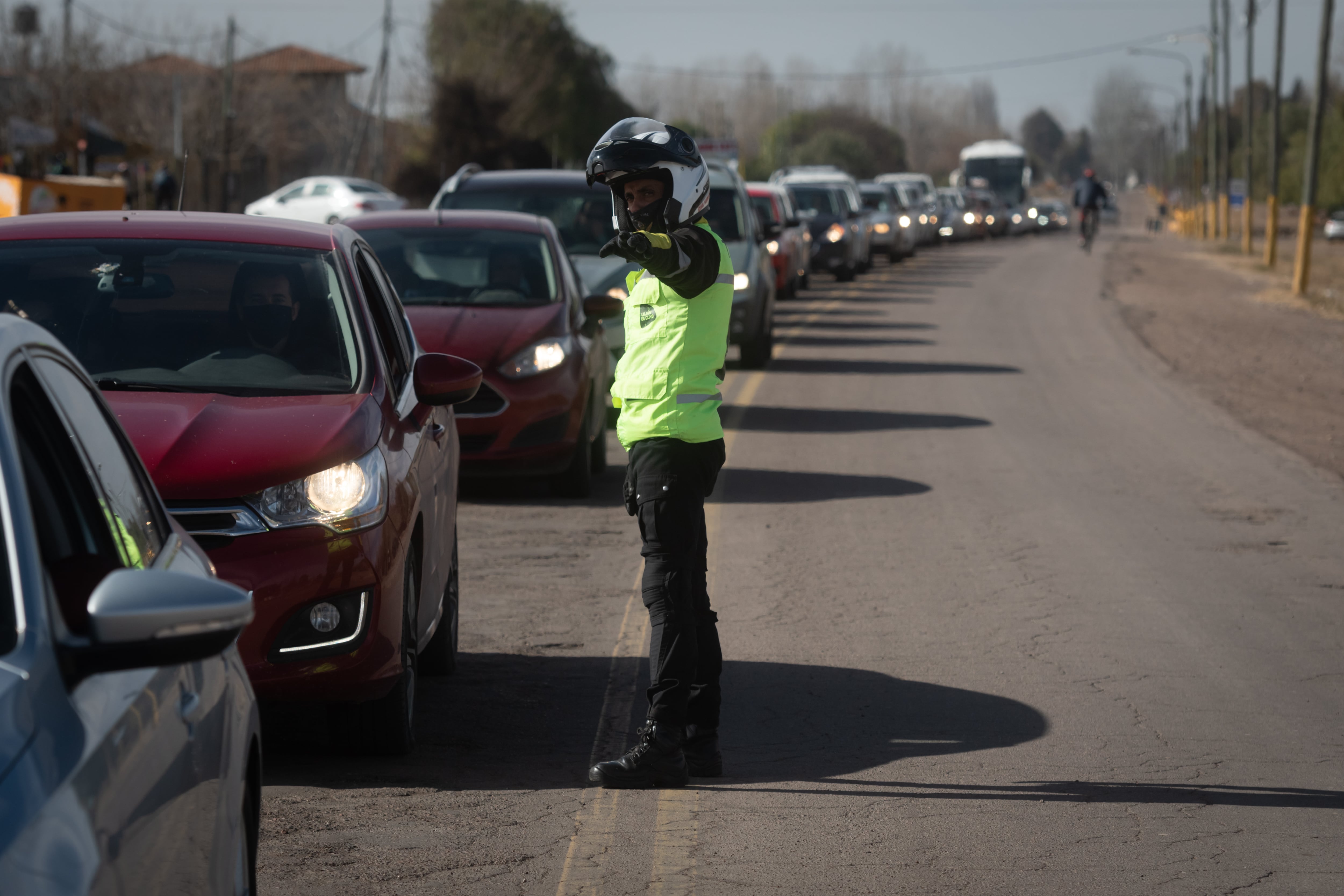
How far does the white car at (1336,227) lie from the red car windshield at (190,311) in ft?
275

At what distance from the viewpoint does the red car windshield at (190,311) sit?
599cm

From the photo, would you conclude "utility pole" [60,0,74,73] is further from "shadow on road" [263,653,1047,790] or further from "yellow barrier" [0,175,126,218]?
"shadow on road" [263,653,1047,790]

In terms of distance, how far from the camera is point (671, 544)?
540cm

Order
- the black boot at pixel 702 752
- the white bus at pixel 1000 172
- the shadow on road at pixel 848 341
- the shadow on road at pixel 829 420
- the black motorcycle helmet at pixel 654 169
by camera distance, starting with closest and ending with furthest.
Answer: the black motorcycle helmet at pixel 654 169 < the black boot at pixel 702 752 < the shadow on road at pixel 829 420 < the shadow on road at pixel 848 341 < the white bus at pixel 1000 172

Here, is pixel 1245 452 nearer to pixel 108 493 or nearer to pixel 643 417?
pixel 643 417

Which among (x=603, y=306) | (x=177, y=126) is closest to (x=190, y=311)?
(x=603, y=306)

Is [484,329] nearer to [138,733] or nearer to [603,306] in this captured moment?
[603,306]

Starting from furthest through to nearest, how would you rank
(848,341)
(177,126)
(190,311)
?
(177,126) → (848,341) → (190,311)

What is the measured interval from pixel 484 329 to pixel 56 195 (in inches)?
791

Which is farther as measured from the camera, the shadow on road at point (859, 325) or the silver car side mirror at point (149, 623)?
the shadow on road at point (859, 325)

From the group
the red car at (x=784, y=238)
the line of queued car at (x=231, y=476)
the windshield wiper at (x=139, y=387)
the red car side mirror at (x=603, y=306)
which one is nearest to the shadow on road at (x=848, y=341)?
the red car at (x=784, y=238)

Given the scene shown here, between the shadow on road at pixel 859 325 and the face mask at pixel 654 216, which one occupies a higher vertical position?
the face mask at pixel 654 216

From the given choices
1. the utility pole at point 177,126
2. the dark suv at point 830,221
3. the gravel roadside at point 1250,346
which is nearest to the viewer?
the gravel roadside at point 1250,346

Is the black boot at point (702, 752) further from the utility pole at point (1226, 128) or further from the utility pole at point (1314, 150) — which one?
the utility pole at point (1226, 128)
